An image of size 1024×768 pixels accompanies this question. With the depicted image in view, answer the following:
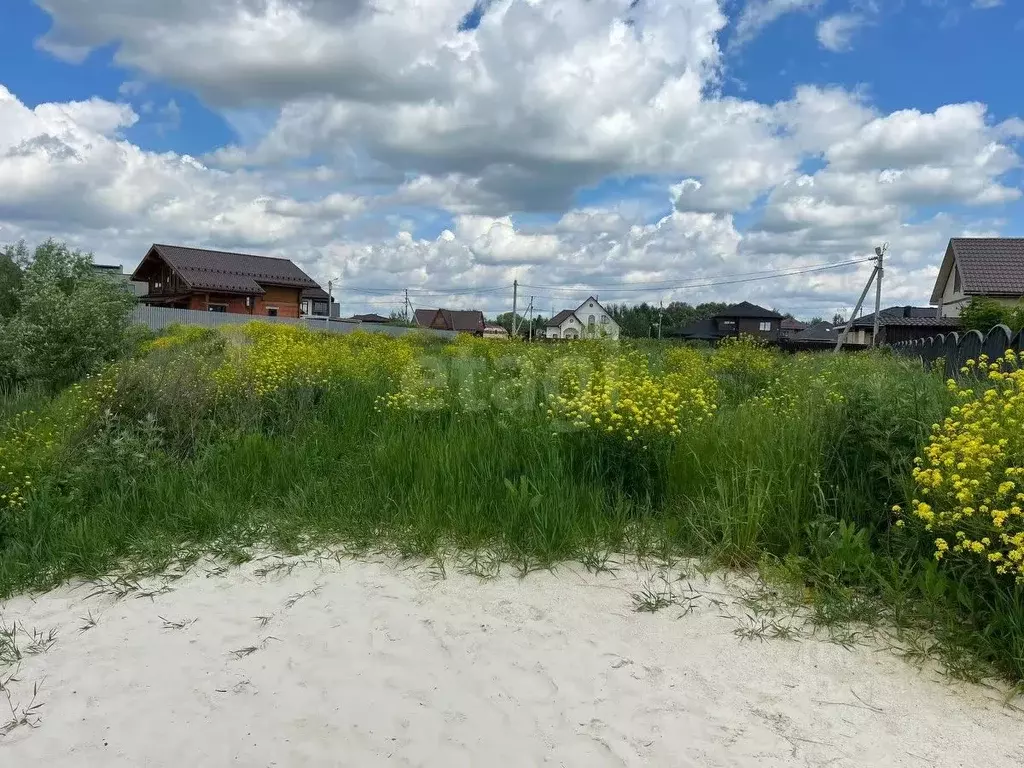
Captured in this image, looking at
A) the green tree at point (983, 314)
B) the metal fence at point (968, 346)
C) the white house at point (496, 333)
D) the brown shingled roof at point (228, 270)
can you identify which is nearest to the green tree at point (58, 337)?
the white house at point (496, 333)

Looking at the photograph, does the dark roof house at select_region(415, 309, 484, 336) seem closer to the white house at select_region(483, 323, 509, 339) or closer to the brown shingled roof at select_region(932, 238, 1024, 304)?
the white house at select_region(483, 323, 509, 339)

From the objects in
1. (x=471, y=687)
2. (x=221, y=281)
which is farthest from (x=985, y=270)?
(x=221, y=281)

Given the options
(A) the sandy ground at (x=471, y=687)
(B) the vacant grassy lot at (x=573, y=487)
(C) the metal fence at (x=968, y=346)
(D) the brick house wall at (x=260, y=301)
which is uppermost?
(D) the brick house wall at (x=260, y=301)

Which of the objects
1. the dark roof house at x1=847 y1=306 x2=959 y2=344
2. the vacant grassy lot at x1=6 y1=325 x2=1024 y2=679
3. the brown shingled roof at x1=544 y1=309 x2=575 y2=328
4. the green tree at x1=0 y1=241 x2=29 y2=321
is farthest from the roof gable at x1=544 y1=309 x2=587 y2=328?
the vacant grassy lot at x1=6 y1=325 x2=1024 y2=679

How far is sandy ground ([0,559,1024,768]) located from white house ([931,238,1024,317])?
1295 inches

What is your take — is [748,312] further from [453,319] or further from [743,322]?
[453,319]

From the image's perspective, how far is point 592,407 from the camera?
4.79 meters

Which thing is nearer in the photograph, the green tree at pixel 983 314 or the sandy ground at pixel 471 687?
the sandy ground at pixel 471 687

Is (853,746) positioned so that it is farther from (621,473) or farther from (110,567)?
(110,567)

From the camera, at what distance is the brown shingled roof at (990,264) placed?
3055 cm

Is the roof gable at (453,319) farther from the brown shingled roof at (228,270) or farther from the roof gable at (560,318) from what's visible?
the brown shingled roof at (228,270)

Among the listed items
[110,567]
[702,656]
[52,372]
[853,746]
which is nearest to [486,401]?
[110,567]

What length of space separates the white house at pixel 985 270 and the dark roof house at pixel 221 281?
3595cm

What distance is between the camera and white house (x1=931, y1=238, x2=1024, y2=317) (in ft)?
100
